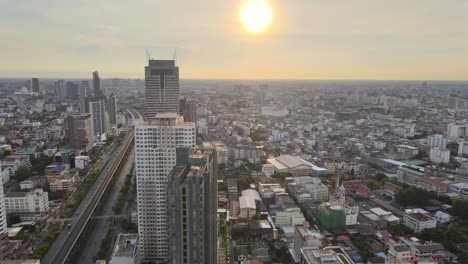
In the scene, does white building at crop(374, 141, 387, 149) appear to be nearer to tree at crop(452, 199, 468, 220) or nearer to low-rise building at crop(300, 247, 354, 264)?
tree at crop(452, 199, 468, 220)

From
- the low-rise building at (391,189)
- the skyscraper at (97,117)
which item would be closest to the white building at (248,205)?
the low-rise building at (391,189)

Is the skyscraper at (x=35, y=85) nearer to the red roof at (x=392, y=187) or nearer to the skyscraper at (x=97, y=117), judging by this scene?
the skyscraper at (x=97, y=117)

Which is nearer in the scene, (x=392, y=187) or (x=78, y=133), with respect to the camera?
(x=392, y=187)

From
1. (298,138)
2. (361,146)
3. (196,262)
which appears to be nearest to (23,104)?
(298,138)

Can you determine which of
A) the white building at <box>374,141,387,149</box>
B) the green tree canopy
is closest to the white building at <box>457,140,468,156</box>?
the white building at <box>374,141,387,149</box>

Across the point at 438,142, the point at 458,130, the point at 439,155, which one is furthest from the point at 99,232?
the point at 458,130

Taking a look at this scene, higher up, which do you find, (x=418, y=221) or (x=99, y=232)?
(x=418, y=221)

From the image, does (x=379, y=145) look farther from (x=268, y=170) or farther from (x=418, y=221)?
(x=418, y=221)

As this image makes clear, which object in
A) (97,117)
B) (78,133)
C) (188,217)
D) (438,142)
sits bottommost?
(438,142)
